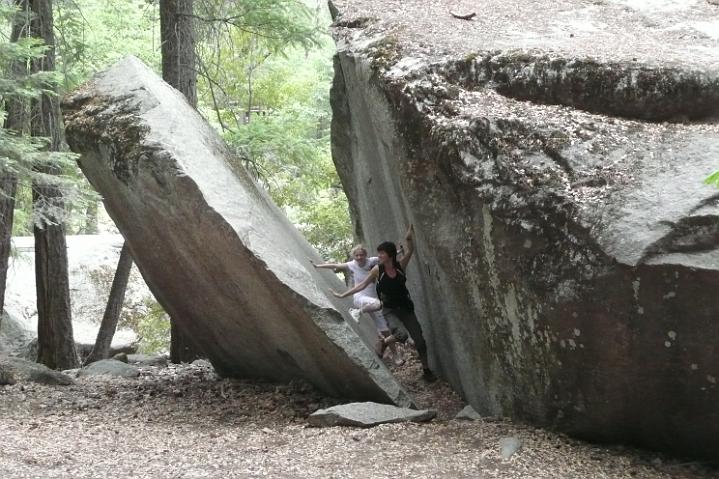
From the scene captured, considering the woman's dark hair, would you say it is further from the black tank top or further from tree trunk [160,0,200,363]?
tree trunk [160,0,200,363]

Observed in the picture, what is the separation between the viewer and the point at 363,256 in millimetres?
9953

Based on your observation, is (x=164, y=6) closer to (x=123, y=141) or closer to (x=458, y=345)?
(x=123, y=141)

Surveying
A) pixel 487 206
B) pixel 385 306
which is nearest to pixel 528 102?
pixel 487 206

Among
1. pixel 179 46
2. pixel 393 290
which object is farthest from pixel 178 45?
pixel 393 290

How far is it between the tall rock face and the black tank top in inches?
22.2

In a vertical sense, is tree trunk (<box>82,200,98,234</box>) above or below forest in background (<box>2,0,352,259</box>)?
below

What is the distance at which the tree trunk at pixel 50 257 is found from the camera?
1357 centimetres

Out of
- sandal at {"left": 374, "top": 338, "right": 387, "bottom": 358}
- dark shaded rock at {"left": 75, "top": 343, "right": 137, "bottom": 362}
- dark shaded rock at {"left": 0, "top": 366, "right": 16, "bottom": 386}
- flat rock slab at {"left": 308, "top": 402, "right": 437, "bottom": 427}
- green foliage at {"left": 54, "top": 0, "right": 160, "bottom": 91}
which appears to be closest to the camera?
flat rock slab at {"left": 308, "top": 402, "right": 437, "bottom": 427}

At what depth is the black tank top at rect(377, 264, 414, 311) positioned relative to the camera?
30.2 feet

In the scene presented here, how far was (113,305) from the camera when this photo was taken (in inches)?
621

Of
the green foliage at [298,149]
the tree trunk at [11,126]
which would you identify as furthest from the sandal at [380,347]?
the tree trunk at [11,126]

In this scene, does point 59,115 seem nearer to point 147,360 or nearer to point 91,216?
point 91,216

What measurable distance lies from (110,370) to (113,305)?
384 centimetres

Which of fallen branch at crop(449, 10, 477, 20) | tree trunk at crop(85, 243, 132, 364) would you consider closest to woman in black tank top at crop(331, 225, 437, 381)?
fallen branch at crop(449, 10, 477, 20)
